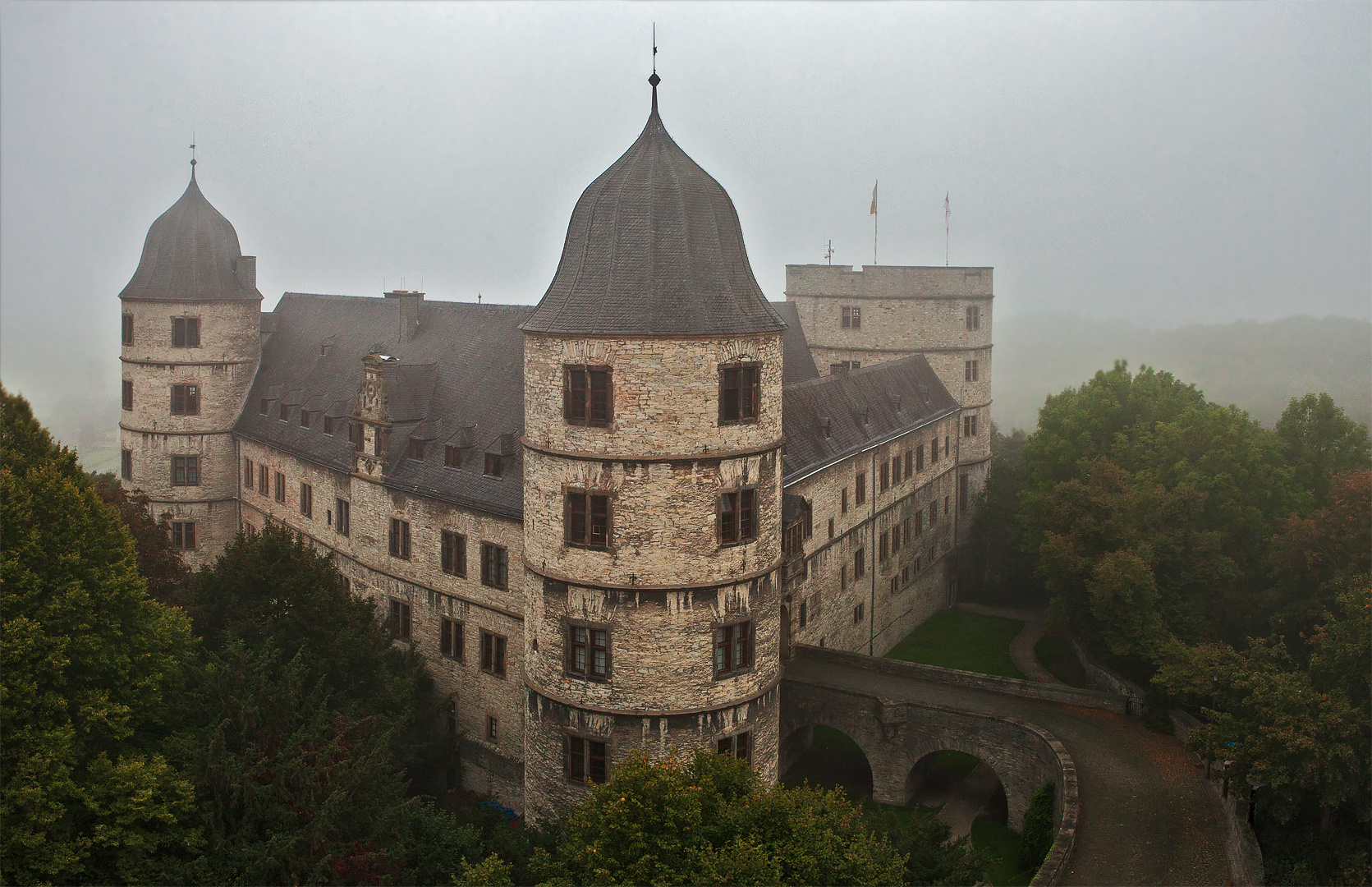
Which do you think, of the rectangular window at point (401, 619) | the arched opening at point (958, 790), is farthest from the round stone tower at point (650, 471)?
the rectangular window at point (401, 619)

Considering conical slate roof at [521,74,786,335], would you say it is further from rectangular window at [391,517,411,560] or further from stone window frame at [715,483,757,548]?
rectangular window at [391,517,411,560]

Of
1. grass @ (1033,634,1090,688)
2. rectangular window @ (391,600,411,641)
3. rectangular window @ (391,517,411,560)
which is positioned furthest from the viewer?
grass @ (1033,634,1090,688)

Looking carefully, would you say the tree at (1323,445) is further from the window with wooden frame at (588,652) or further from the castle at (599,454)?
the window with wooden frame at (588,652)

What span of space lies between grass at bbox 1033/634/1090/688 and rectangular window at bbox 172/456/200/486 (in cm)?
3790

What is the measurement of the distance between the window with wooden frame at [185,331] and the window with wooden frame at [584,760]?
29.4 metres

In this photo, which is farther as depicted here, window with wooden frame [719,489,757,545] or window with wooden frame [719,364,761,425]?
window with wooden frame [719,489,757,545]

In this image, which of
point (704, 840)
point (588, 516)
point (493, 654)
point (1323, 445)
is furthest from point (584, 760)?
point (1323, 445)

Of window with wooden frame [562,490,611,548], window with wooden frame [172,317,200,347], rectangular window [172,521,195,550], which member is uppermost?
window with wooden frame [172,317,200,347]

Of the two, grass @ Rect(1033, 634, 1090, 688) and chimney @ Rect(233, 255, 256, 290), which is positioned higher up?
chimney @ Rect(233, 255, 256, 290)

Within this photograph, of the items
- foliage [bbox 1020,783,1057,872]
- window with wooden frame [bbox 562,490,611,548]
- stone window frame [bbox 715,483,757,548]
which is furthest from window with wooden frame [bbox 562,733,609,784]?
foliage [bbox 1020,783,1057,872]

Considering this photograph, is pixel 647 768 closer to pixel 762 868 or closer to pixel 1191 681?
pixel 762 868

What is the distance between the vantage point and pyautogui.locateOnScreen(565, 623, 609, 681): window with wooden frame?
31531mm

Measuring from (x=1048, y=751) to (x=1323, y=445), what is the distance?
63.8 ft

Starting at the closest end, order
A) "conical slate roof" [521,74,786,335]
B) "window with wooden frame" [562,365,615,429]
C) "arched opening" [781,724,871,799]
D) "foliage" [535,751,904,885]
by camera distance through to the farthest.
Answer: "foliage" [535,751,904,885] → "conical slate roof" [521,74,786,335] → "window with wooden frame" [562,365,615,429] → "arched opening" [781,724,871,799]
